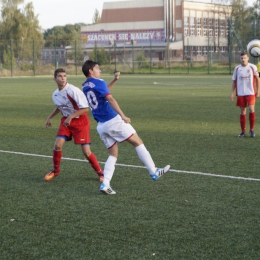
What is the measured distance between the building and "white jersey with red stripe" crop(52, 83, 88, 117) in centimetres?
8425

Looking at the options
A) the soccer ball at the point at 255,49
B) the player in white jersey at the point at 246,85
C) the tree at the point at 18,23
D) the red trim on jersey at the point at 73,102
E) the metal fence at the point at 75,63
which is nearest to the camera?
the red trim on jersey at the point at 73,102

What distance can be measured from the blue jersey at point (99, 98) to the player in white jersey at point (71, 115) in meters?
0.54

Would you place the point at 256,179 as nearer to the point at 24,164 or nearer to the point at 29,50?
the point at 24,164

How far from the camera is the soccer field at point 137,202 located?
5.34 m

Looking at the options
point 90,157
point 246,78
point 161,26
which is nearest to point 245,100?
point 246,78

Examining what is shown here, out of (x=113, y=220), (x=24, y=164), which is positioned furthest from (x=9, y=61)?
(x=113, y=220)

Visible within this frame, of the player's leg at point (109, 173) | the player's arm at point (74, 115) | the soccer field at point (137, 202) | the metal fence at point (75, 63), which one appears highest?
the metal fence at point (75, 63)

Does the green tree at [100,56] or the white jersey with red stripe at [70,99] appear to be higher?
the green tree at [100,56]

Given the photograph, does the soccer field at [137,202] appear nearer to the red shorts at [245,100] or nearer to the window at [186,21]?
the red shorts at [245,100]

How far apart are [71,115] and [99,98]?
696 millimetres

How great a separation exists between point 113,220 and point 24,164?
3746 mm

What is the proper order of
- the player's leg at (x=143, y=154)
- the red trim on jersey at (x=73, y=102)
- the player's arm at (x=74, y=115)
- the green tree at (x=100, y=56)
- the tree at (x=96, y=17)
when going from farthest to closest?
1. the tree at (x=96, y=17)
2. the green tree at (x=100, y=56)
3. the red trim on jersey at (x=73, y=102)
4. the player's arm at (x=74, y=115)
5. the player's leg at (x=143, y=154)

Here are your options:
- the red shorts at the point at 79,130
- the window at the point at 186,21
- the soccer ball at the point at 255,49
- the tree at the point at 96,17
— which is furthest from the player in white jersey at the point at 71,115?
the tree at the point at 96,17

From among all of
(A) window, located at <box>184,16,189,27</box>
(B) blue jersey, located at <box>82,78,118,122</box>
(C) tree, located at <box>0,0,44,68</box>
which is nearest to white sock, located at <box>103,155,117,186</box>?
(B) blue jersey, located at <box>82,78,118,122</box>
